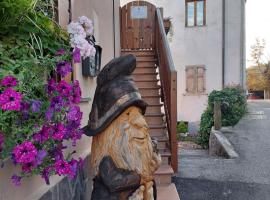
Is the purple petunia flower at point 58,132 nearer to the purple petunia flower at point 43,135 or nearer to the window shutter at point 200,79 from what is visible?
the purple petunia flower at point 43,135

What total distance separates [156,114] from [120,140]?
362cm

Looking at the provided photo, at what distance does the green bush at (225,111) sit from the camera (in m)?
8.98

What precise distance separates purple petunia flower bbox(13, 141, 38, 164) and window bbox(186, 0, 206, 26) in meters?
12.5

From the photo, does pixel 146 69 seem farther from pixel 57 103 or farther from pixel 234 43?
pixel 234 43

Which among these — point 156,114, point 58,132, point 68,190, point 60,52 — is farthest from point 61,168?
point 156,114

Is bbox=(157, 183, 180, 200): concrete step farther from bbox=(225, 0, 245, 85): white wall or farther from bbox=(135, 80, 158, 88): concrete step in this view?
bbox=(225, 0, 245, 85): white wall

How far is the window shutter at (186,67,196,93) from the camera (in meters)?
13.0

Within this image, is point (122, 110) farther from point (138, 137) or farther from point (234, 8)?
point (234, 8)

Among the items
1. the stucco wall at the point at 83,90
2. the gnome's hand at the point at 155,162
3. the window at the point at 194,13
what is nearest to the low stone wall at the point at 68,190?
the stucco wall at the point at 83,90

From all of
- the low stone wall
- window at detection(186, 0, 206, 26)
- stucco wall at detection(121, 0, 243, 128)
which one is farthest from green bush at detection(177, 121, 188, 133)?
the low stone wall

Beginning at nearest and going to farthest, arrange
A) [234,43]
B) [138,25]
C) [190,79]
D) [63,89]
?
[63,89], [138,25], [234,43], [190,79]

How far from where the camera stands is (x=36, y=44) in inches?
58.6

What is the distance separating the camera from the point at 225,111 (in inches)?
355

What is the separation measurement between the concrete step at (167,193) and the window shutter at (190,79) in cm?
921
